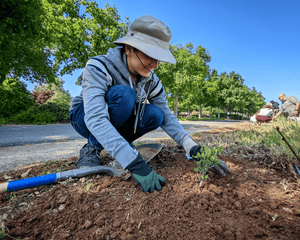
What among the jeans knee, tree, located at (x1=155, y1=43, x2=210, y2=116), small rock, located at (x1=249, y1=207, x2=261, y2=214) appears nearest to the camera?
small rock, located at (x1=249, y1=207, x2=261, y2=214)

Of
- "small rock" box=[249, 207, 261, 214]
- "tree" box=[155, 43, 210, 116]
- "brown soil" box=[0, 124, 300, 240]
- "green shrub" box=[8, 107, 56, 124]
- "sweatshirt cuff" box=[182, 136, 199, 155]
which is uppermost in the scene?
"tree" box=[155, 43, 210, 116]

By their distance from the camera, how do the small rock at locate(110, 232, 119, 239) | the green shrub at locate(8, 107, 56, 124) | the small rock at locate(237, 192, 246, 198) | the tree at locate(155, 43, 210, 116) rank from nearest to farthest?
the small rock at locate(110, 232, 119, 239) < the small rock at locate(237, 192, 246, 198) < the green shrub at locate(8, 107, 56, 124) < the tree at locate(155, 43, 210, 116)

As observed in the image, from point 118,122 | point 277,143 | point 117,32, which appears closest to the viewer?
point 118,122

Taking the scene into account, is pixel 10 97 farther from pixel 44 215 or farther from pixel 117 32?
pixel 44 215

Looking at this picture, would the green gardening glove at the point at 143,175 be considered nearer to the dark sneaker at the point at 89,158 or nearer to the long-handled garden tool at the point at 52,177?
the long-handled garden tool at the point at 52,177

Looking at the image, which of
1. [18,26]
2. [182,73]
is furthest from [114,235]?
[182,73]

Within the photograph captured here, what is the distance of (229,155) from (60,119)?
1060cm

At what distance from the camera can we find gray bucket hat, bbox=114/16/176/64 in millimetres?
1456

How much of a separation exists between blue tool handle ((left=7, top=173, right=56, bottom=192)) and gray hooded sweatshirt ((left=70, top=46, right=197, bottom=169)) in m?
0.54

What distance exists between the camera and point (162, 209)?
3.61 ft

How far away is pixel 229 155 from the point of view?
2271 mm

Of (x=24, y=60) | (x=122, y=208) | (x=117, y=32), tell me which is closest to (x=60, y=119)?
(x=24, y=60)

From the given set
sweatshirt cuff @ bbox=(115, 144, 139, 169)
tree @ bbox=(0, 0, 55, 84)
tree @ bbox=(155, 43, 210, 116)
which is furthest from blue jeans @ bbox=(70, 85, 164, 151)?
tree @ bbox=(155, 43, 210, 116)

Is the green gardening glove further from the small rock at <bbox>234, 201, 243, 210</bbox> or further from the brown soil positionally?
the small rock at <bbox>234, 201, 243, 210</bbox>
